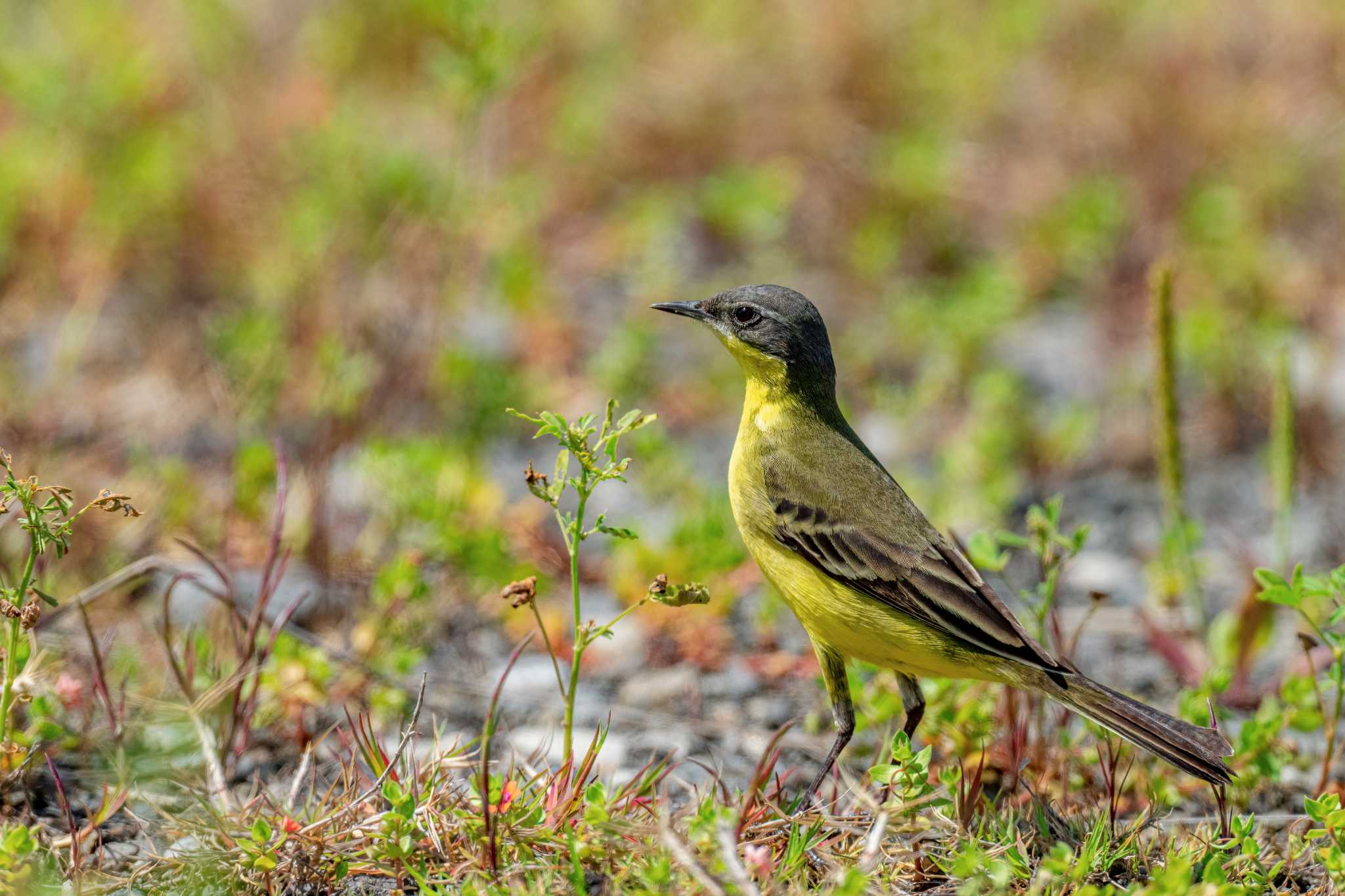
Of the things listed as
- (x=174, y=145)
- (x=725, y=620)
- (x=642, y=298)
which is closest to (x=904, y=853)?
(x=725, y=620)

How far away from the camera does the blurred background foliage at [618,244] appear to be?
678 cm

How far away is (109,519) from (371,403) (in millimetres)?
1392

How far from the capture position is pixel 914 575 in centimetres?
440

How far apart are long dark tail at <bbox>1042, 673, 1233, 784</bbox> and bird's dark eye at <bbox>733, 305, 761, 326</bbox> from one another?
5.55ft

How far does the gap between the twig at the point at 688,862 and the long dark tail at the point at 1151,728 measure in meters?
1.30

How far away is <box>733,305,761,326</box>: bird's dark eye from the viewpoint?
512 cm

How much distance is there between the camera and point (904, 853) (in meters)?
3.87

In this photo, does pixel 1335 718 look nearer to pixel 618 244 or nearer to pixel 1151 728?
pixel 1151 728

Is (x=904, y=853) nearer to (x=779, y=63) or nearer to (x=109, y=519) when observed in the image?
(x=109, y=519)

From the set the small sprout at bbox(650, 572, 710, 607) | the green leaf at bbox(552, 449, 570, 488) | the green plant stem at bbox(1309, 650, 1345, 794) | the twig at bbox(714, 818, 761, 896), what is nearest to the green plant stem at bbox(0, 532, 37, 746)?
the green leaf at bbox(552, 449, 570, 488)

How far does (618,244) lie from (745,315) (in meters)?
4.17

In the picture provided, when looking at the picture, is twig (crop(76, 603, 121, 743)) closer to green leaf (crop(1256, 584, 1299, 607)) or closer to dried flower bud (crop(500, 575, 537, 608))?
dried flower bud (crop(500, 575, 537, 608))

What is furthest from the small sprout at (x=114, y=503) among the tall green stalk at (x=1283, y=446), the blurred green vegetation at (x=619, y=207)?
the tall green stalk at (x=1283, y=446)

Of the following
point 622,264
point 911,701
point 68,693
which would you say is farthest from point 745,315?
point 622,264
